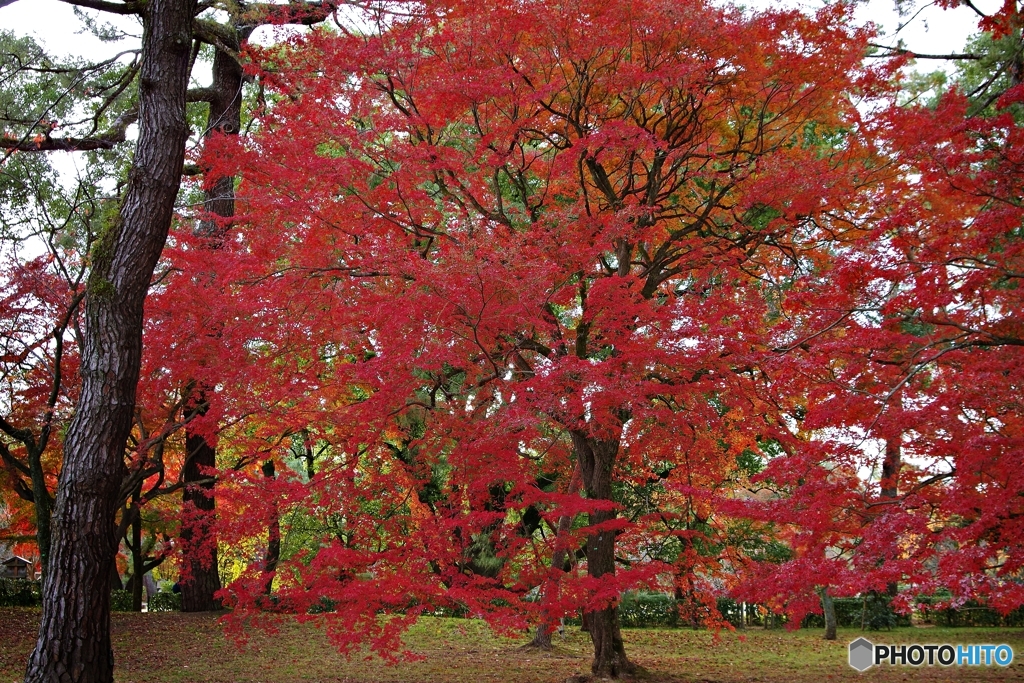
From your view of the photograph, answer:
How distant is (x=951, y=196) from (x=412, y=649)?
8828 millimetres

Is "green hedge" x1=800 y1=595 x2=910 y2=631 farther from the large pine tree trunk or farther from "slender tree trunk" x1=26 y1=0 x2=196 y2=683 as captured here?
"slender tree trunk" x1=26 y1=0 x2=196 y2=683

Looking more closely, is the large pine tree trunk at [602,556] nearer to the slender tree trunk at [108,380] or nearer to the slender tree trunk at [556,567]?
the slender tree trunk at [556,567]

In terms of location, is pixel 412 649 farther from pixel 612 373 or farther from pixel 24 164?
pixel 24 164

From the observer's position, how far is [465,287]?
7875 millimetres

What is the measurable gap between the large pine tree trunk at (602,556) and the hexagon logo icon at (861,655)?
11.5 feet

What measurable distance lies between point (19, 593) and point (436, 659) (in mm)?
8838

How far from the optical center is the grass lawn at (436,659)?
9000 mm

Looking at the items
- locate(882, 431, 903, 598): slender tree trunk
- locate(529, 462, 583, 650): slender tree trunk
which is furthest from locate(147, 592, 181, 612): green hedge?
locate(882, 431, 903, 598): slender tree trunk

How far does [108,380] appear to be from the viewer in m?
6.45

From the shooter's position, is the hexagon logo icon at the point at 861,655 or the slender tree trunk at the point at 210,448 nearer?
the hexagon logo icon at the point at 861,655

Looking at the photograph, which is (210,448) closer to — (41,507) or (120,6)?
(41,507)

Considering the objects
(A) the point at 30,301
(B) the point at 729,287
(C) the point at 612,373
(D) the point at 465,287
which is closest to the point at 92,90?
(A) the point at 30,301

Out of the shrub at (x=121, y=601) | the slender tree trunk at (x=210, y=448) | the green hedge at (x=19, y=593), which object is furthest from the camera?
the shrub at (x=121, y=601)
